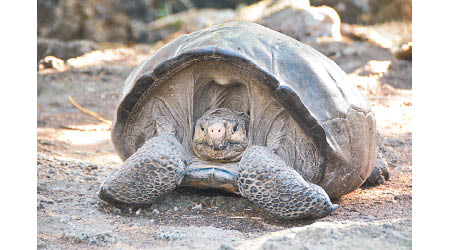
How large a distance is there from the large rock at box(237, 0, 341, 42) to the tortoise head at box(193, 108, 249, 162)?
5.80 m

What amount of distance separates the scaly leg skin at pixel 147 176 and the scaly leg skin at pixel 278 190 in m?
0.34

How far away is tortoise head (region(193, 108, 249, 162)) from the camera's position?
9.88ft

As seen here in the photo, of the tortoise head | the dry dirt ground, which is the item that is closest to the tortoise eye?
the tortoise head

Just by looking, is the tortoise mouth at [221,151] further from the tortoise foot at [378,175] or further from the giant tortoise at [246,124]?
the tortoise foot at [378,175]

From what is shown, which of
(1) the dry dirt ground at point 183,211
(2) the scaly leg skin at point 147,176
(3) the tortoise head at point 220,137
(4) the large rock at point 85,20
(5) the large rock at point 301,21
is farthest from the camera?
(4) the large rock at point 85,20

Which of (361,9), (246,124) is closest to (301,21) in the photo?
(361,9)

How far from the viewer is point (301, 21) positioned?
872 centimetres

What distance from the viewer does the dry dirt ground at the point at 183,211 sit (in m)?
2.29

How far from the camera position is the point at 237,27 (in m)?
3.22

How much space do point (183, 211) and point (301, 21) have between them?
6153 millimetres

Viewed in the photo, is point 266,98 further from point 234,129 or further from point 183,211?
point 183,211

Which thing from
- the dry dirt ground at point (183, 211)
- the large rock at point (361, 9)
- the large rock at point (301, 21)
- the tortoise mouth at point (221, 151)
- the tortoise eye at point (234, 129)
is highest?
the large rock at point (361, 9)

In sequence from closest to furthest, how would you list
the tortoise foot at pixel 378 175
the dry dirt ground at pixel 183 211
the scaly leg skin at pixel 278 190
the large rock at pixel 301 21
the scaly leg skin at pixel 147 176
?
1. the dry dirt ground at pixel 183 211
2. the scaly leg skin at pixel 278 190
3. the scaly leg skin at pixel 147 176
4. the tortoise foot at pixel 378 175
5. the large rock at pixel 301 21

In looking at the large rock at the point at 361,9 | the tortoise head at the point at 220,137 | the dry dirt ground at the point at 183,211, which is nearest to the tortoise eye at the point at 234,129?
the tortoise head at the point at 220,137
